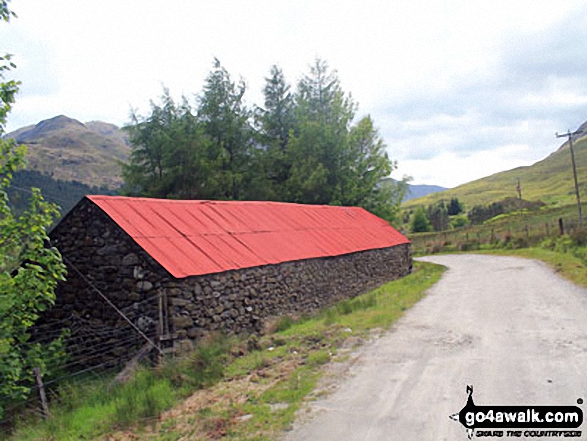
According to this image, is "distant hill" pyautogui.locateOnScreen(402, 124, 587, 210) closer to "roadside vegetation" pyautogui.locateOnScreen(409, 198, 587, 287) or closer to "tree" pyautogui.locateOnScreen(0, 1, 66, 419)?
"roadside vegetation" pyautogui.locateOnScreen(409, 198, 587, 287)

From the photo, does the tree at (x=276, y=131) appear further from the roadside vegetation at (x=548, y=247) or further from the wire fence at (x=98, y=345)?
the wire fence at (x=98, y=345)

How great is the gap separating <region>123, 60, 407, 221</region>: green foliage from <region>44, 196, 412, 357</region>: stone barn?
15040 mm

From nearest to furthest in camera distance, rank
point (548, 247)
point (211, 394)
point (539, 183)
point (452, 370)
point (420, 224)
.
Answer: point (211, 394) → point (452, 370) → point (548, 247) → point (420, 224) → point (539, 183)

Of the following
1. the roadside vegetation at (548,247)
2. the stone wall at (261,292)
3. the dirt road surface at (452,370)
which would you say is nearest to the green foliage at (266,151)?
the roadside vegetation at (548,247)

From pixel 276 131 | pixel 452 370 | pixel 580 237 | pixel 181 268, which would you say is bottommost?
pixel 452 370

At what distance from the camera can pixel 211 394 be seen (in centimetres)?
701

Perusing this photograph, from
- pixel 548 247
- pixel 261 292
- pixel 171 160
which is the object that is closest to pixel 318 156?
pixel 171 160

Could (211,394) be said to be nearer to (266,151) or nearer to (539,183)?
(266,151)

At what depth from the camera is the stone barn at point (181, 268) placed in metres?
9.36

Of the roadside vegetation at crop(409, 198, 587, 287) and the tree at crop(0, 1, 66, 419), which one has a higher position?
the tree at crop(0, 1, 66, 419)

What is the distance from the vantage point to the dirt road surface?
544cm

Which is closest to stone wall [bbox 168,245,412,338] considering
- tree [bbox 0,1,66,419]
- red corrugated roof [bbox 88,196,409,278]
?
red corrugated roof [bbox 88,196,409,278]

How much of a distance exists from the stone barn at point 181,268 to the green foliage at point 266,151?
15040 millimetres

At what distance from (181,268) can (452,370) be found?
530cm
